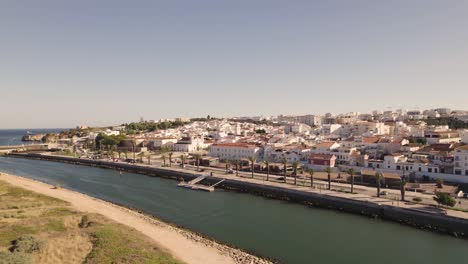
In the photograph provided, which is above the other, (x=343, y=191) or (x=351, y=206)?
(x=343, y=191)

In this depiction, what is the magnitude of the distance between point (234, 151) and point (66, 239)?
53.4 metres

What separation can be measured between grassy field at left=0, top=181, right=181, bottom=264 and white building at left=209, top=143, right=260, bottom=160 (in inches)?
1703

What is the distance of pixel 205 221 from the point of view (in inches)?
1506

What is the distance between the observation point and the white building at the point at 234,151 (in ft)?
252

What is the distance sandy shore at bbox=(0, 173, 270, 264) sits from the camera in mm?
26969

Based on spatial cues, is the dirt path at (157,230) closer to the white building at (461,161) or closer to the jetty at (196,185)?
the jetty at (196,185)

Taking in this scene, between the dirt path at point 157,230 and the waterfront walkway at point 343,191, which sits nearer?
the dirt path at point 157,230

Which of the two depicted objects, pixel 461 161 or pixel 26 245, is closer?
pixel 26 245

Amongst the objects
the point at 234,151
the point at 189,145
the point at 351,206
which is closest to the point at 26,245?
the point at 351,206

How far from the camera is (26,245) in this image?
25.9 metres

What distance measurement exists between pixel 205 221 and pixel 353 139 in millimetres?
47009

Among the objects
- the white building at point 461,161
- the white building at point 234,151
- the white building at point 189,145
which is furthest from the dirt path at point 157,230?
the white building at point 189,145

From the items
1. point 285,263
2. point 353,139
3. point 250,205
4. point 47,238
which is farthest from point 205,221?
point 353,139

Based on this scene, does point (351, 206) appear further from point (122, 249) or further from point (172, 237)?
point (122, 249)
